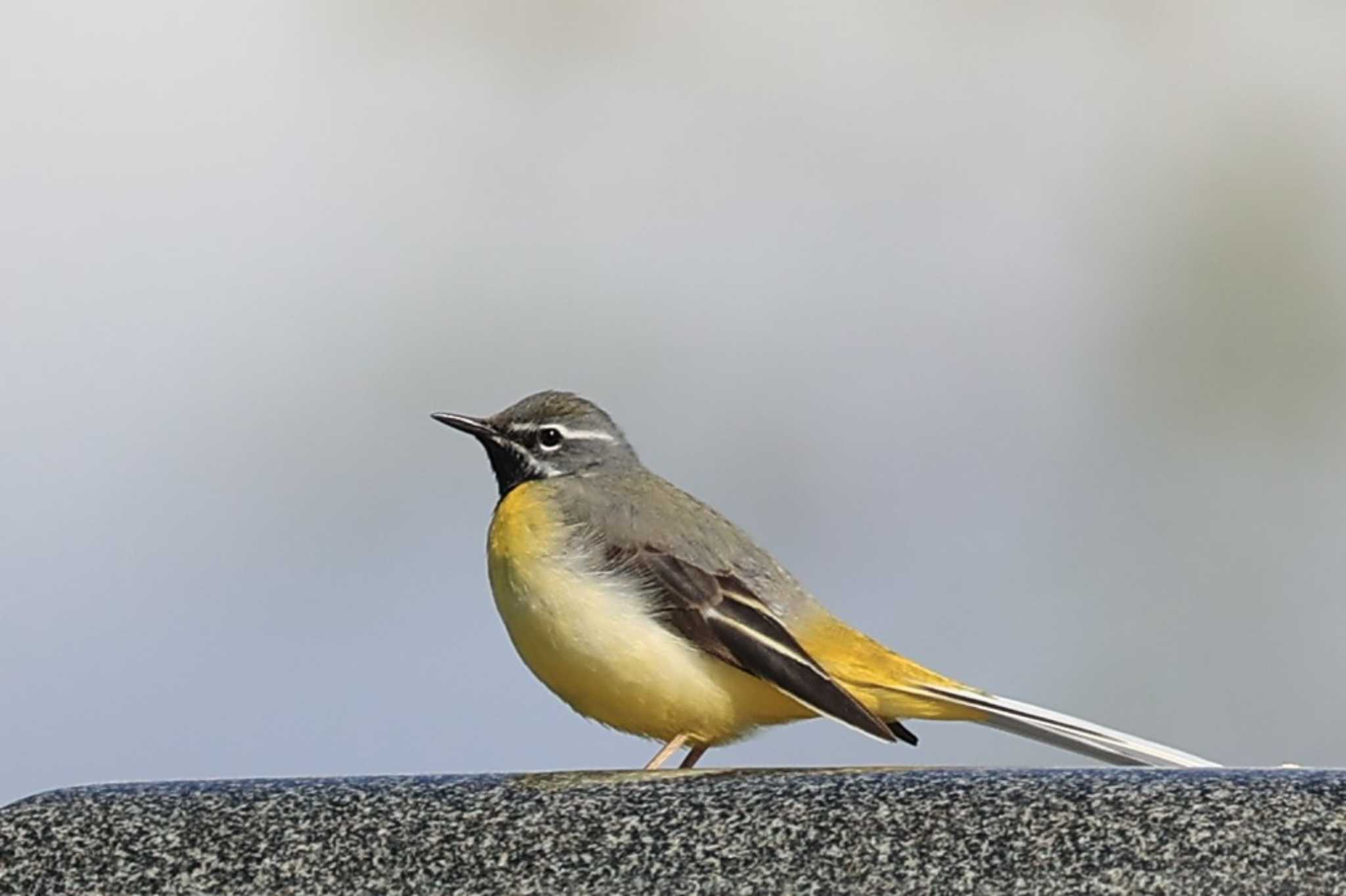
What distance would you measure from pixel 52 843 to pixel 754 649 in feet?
6.61

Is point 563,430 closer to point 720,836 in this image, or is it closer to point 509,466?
point 509,466

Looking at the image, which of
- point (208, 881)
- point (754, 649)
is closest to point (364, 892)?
point (208, 881)

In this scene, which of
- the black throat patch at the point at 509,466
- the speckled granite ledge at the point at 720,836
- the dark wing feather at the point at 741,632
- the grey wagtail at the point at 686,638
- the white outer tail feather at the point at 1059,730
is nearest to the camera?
the speckled granite ledge at the point at 720,836

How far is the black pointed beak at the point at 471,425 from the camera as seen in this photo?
536cm

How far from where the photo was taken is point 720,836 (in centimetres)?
246

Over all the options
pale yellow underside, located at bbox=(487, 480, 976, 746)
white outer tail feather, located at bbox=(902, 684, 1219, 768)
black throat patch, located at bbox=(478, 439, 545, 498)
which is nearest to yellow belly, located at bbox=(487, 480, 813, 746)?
pale yellow underside, located at bbox=(487, 480, 976, 746)

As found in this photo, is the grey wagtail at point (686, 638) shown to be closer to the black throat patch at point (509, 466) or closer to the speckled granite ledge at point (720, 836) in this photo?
the black throat patch at point (509, 466)

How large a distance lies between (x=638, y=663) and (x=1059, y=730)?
2.92ft

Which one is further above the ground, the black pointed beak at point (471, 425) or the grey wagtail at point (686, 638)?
the black pointed beak at point (471, 425)

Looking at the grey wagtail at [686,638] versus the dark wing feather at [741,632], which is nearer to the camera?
the dark wing feather at [741,632]

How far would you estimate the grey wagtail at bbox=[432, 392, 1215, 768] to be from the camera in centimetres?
436

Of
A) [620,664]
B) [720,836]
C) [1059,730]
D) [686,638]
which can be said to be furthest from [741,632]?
[720,836]

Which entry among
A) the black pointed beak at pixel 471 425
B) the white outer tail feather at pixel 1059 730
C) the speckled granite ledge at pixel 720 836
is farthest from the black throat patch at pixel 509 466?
the speckled granite ledge at pixel 720 836

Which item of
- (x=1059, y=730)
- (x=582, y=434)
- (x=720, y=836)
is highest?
(x=582, y=434)
